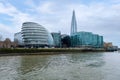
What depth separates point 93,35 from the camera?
198 m

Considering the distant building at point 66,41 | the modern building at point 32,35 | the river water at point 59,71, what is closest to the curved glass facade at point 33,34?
the modern building at point 32,35

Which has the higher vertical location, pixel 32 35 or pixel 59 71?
pixel 32 35

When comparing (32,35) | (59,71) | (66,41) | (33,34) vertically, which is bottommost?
(59,71)

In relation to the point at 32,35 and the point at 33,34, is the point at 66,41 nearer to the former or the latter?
the point at 33,34

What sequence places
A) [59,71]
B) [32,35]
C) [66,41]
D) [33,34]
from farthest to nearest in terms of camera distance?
[66,41] < [33,34] < [32,35] < [59,71]

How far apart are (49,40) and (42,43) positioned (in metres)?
7.80

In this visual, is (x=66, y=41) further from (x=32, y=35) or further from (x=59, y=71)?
(x=59, y=71)

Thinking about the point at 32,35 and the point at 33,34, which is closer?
the point at 32,35

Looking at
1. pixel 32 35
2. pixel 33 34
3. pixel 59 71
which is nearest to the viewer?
pixel 59 71

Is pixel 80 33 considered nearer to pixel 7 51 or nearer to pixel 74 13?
pixel 74 13

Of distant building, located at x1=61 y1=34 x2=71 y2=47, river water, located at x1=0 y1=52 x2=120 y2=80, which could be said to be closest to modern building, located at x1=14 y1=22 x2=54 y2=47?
distant building, located at x1=61 y1=34 x2=71 y2=47

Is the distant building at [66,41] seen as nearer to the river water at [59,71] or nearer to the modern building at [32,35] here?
the modern building at [32,35]

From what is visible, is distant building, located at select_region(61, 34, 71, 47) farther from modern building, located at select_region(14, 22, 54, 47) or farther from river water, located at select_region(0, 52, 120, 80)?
river water, located at select_region(0, 52, 120, 80)

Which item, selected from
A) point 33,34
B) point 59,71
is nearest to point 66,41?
point 33,34
